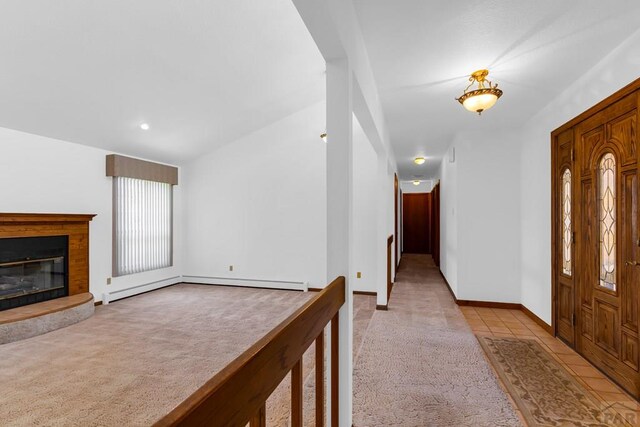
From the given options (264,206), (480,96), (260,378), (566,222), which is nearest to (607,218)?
(566,222)

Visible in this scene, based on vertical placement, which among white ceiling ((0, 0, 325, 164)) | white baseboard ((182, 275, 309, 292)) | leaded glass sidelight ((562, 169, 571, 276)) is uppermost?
white ceiling ((0, 0, 325, 164))

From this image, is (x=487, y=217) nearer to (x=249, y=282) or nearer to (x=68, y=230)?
(x=249, y=282)

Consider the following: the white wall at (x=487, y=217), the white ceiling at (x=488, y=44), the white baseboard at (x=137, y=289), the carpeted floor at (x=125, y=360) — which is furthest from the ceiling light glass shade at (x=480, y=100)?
the white baseboard at (x=137, y=289)

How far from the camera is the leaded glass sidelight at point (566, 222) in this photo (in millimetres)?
3139

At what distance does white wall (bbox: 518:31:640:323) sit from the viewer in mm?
2338

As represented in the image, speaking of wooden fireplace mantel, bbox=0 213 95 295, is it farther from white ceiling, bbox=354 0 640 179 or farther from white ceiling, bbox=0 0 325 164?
white ceiling, bbox=354 0 640 179

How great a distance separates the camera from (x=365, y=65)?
2.36 m

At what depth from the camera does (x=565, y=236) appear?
127 inches

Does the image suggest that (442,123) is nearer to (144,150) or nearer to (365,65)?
(365,65)

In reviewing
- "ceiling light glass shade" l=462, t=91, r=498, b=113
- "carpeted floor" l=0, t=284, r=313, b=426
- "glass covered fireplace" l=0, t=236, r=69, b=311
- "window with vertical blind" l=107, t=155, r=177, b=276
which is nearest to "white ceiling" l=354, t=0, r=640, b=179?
"ceiling light glass shade" l=462, t=91, r=498, b=113

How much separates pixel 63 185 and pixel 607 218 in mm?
6090

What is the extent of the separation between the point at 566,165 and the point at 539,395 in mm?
2160

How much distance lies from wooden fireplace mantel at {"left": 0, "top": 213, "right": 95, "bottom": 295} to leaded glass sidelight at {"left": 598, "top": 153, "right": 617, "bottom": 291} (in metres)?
5.83

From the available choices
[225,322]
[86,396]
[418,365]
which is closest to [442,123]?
[418,365]
